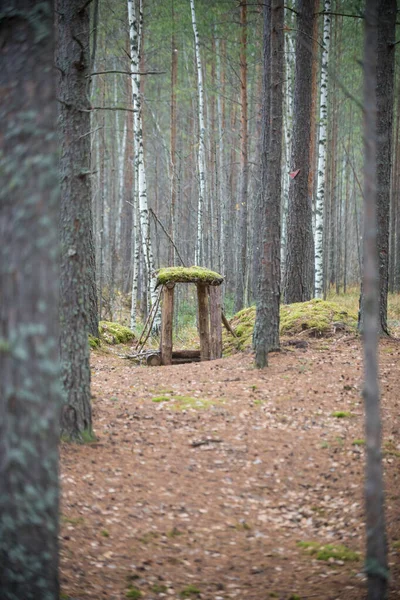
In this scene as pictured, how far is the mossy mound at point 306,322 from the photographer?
33.7ft

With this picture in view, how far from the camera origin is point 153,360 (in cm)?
1028

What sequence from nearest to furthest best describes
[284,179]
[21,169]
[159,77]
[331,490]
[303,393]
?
[21,169] < [331,490] < [303,393] < [284,179] < [159,77]

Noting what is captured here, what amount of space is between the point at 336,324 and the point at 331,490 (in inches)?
240

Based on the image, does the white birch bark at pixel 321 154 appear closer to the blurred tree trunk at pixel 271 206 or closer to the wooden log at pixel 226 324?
the wooden log at pixel 226 324

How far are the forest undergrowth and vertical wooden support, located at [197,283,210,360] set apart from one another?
282 cm

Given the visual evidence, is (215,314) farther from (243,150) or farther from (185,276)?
(243,150)

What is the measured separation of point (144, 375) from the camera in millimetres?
8422

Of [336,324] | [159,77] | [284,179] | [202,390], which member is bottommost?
[202,390]

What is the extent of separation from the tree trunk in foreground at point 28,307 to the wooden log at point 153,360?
787 centimetres

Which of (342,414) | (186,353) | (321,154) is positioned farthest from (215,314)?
(321,154)

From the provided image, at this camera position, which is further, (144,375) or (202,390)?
(144,375)

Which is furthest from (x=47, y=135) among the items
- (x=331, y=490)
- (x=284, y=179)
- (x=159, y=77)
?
(x=159, y=77)

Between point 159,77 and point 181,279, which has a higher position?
point 159,77

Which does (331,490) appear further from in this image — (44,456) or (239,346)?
(239,346)
